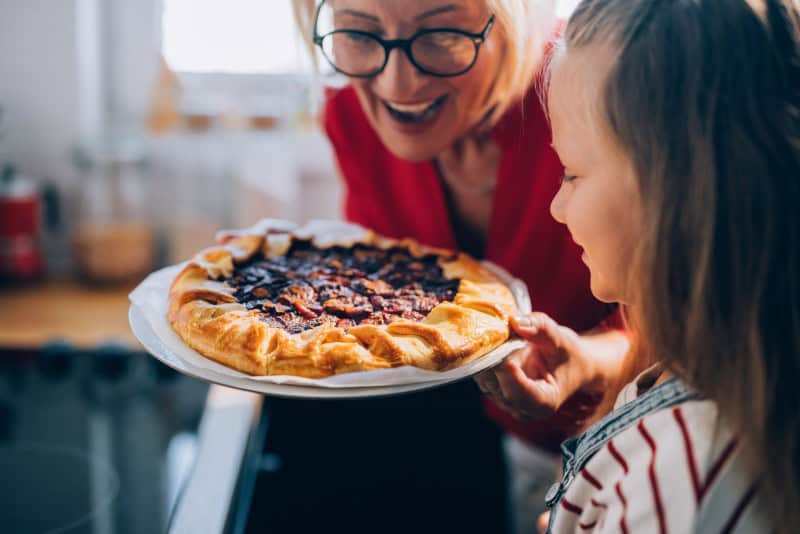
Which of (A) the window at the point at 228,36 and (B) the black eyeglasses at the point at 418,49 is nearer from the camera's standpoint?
(B) the black eyeglasses at the point at 418,49

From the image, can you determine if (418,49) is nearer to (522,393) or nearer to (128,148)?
(522,393)

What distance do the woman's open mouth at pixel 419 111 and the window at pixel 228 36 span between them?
5.86ft

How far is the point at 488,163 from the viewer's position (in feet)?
4.37

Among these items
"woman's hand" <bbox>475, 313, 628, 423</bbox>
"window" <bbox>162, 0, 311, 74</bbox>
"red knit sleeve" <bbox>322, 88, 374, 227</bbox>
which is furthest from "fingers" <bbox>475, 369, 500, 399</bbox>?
"window" <bbox>162, 0, 311, 74</bbox>

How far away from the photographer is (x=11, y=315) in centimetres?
229

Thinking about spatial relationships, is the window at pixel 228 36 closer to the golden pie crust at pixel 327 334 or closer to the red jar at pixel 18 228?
the red jar at pixel 18 228

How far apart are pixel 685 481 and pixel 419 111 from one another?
715 mm

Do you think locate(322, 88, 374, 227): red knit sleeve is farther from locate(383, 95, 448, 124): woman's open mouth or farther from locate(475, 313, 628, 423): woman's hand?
locate(475, 313, 628, 423): woman's hand

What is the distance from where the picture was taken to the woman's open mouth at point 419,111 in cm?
112

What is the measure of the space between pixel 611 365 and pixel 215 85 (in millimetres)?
2389

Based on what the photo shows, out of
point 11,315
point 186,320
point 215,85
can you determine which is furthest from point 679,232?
point 215,85

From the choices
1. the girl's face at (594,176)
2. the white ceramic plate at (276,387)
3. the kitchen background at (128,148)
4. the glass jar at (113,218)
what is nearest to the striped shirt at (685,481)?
the girl's face at (594,176)

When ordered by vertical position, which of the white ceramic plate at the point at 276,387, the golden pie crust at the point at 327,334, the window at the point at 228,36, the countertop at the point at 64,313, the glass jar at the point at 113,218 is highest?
the window at the point at 228,36

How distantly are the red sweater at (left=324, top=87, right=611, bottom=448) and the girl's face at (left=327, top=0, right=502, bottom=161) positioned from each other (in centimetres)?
10
